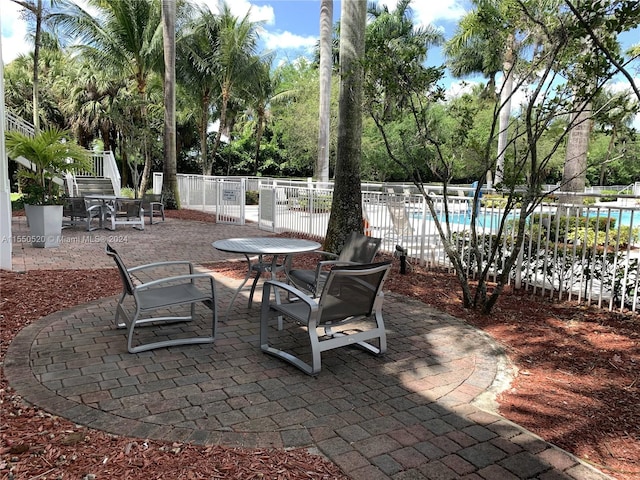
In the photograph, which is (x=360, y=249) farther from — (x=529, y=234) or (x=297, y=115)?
(x=297, y=115)

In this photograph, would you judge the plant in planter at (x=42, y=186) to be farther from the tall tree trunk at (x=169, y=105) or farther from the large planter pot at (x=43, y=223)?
the tall tree trunk at (x=169, y=105)

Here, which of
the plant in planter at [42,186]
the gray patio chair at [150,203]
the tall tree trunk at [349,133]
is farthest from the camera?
the gray patio chair at [150,203]

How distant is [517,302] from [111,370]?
179 inches

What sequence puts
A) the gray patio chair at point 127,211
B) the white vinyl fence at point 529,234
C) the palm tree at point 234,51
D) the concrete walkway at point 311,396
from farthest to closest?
the palm tree at point 234,51 < the gray patio chair at point 127,211 < the white vinyl fence at point 529,234 < the concrete walkway at point 311,396

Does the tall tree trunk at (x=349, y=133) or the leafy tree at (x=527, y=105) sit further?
the tall tree trunk at (x=349, y=133)

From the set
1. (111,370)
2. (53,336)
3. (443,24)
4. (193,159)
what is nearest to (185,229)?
(53,336)

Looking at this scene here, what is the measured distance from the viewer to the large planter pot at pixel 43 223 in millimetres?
8609

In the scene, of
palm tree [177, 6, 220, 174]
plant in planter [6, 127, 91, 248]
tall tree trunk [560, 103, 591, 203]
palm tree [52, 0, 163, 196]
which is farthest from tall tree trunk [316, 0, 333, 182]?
plant in planter [6, 127, 91, 248]

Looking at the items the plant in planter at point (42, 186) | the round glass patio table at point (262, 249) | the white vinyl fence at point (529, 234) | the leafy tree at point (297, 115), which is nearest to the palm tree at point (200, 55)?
the leafy tree at point (297, 115)

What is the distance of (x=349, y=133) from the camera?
738 cm

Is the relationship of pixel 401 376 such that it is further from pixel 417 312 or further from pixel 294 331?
pixel 417 312

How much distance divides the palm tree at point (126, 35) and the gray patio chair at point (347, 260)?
1440cm

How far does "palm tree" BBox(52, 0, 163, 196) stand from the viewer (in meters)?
17.1

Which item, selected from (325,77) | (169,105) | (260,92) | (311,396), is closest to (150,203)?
(169,105)
